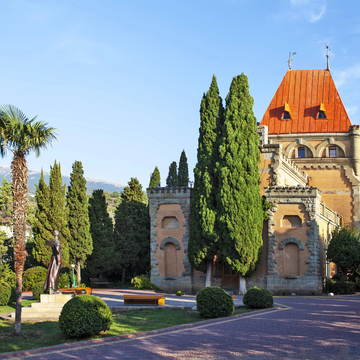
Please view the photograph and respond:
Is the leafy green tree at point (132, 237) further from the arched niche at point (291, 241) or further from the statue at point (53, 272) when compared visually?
the statue at point (53, 272)

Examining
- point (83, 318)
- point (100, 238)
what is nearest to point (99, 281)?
point (100, 238)

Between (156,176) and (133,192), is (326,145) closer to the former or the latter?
(156,176)

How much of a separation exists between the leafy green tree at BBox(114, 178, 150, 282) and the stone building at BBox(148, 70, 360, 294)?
7.81 m

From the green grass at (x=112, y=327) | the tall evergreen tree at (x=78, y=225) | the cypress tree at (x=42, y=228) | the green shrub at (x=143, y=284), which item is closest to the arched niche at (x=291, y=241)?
the green shrub at (x=143, y=284)

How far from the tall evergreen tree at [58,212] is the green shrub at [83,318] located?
19.3 m

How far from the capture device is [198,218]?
31.3m

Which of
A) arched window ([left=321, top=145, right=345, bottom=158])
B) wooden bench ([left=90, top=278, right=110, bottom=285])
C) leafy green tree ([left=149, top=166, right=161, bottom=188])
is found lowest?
wooden bench ([left=90, top=278, right=110, bottom=285])

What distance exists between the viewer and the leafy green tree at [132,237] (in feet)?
136

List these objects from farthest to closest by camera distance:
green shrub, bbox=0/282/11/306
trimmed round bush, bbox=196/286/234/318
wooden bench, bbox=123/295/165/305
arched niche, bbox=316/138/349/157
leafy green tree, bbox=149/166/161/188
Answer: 1. leafy green tree, bbox=149/166/161/188
2. arched niche, bbox=316/138/349/157
3. green shrub, bbox=0/282/11/306
4. wooden bench, bbox=123/295/165/305
5. trimmed round bush, bbox=196/286/234/318

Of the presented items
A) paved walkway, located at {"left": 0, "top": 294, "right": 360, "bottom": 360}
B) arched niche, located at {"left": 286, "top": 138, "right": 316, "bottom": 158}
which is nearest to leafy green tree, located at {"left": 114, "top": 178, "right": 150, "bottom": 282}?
arched niche, located at {"left": 286, "top": 138, "right": 316, "bottom": 158}

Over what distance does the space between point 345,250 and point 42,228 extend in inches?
823

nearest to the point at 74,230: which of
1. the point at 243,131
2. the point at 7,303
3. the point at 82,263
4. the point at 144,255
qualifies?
the point at 82,263

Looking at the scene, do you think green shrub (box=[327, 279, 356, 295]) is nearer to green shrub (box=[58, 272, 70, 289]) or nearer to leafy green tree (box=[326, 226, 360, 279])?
leafy green tree (box=[326, 226, 360, 279])

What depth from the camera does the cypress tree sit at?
3347 cm
